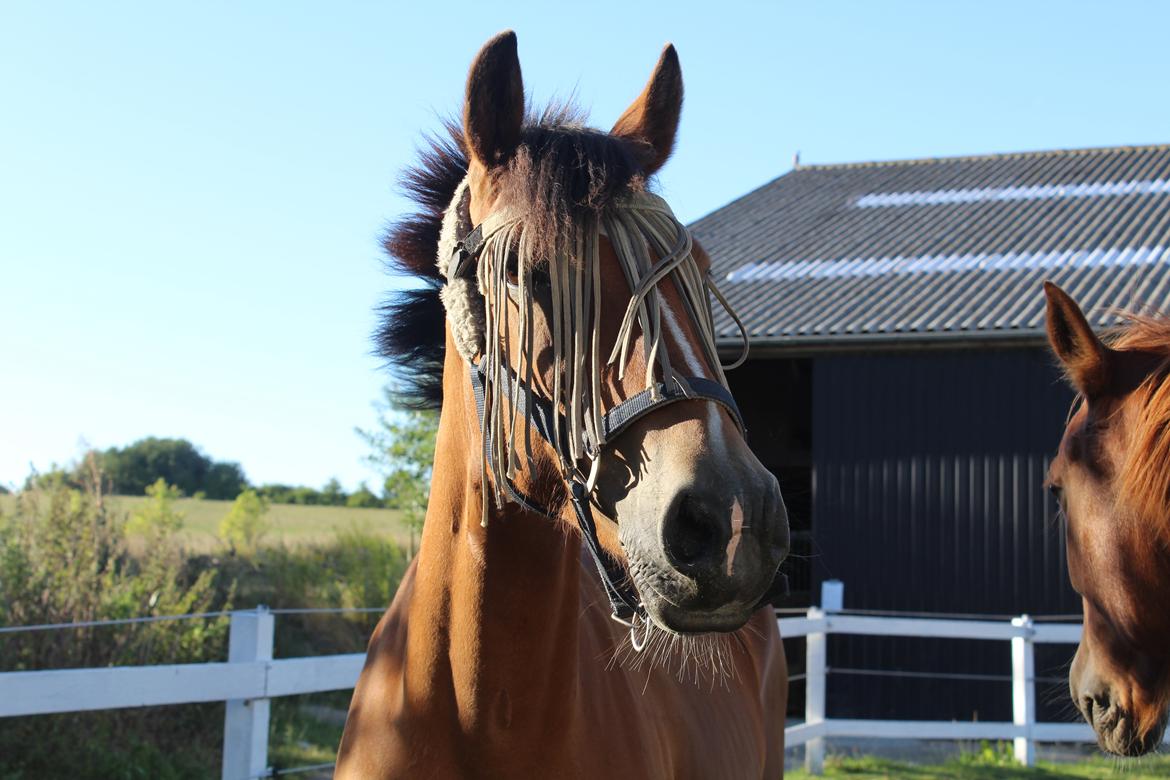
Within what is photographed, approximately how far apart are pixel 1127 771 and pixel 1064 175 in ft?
39.5

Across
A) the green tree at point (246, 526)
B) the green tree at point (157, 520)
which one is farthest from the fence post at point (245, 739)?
the green tree at point (246, 526)

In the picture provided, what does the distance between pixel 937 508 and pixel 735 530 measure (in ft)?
40.0

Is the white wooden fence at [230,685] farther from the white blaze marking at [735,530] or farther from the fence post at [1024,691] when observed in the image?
the fence post at [1024,691]

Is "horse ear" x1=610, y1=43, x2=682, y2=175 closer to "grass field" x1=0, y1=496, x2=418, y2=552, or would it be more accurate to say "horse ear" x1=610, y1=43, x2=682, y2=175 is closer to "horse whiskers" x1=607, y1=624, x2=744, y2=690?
"horse whiskers" x1=607, y1=624, x2=744, y2=690

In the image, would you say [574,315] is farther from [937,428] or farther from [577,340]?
[937,428]

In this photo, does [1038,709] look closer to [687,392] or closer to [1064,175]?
[1064,175]

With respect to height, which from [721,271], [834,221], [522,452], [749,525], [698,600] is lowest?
[698,600]

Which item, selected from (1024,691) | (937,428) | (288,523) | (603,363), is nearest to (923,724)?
(1024,691)

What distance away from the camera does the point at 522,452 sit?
6.45 feet

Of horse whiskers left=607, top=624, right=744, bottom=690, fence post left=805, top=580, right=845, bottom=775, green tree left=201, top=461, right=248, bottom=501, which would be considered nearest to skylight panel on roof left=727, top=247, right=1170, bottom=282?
fence post left=805, top=580, right=845, bottom=775

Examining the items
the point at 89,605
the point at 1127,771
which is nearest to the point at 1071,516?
the point at 89,605

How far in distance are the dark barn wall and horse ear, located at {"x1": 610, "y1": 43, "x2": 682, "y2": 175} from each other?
36.7ft

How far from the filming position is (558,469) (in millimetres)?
1919

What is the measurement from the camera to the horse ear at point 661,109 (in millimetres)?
2330
